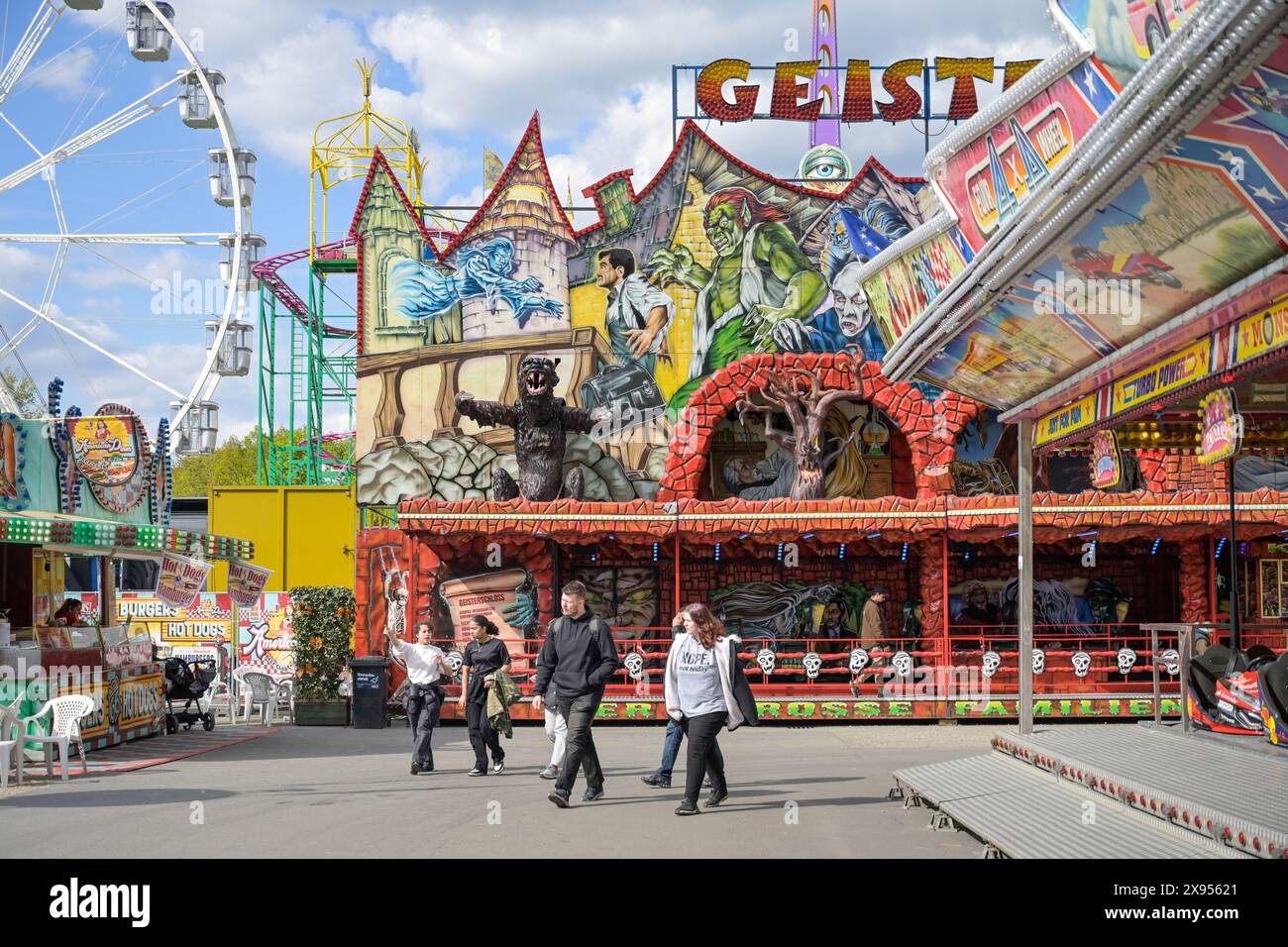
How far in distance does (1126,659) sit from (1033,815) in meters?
12.0

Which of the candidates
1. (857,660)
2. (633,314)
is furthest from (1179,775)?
(633,314)

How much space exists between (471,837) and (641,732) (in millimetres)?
9796

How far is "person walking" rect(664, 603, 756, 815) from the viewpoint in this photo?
416 inches

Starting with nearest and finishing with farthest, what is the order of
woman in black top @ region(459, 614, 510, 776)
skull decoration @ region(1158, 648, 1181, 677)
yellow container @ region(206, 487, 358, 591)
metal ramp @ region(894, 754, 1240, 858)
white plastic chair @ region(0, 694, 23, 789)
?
metal ramp @ region(894, 754, 1240, 858)
white plastic chair @ region(0, 694, 23, 789)
woman in black top @ region(459, 614, 510, 776)
skull decoration @ region(1158, 648, 1181, 677)
yellow container @ region(206, 487, 358, 591)

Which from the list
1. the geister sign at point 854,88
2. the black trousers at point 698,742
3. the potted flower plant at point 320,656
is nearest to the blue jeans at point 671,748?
the black trousers at point 698,742

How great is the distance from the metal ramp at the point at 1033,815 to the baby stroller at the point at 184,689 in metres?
11.8

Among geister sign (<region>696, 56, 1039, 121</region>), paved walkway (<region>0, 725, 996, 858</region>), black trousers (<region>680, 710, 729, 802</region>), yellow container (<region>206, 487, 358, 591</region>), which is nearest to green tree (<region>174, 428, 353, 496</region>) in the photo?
yellow container (<region>206, 487, 358, 591</region>)

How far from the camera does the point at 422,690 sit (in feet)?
46.7

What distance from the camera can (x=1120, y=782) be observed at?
29.3ft

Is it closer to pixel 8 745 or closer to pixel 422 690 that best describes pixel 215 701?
pixel 422 690

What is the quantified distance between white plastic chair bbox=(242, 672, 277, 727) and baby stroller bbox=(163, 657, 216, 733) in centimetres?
71

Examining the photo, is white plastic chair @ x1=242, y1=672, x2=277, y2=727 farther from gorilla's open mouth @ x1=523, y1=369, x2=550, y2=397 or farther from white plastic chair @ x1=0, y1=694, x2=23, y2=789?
white plastic chair @ x1=0, y1=694, x2=23, y2=789
